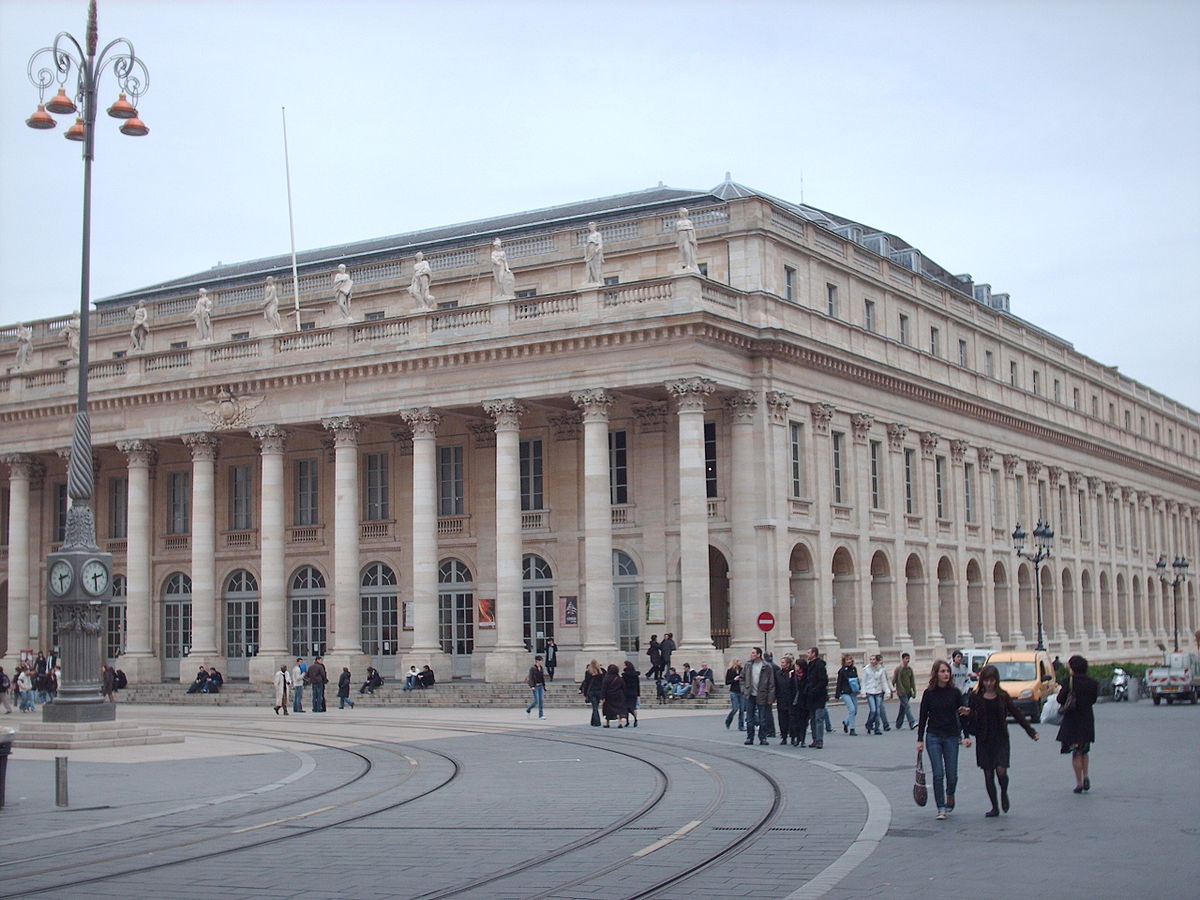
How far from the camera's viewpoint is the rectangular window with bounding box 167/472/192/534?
56.0m

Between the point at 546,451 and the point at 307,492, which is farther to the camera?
the point at 307,492

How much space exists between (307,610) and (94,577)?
2637cm

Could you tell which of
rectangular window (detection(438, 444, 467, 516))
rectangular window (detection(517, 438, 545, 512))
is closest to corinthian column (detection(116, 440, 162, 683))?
rectangular window (detection(438, 444, 467, 516))

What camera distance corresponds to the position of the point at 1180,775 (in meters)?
19.4

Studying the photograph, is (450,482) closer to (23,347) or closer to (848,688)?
(23,347)

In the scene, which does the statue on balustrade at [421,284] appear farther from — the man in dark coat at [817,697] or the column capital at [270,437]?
the man in dark coat at [817,697]

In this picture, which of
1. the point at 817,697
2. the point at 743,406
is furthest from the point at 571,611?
the point at 817,697

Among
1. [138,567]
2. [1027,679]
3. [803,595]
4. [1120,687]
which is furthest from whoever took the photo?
[138,567]

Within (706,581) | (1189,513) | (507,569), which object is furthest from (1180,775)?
(1189,513)

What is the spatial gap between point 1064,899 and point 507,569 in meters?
34.5

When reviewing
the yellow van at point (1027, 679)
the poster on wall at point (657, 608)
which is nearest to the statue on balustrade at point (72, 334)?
the poster on wall at point (657, 608)

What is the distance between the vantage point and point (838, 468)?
49.0 metres

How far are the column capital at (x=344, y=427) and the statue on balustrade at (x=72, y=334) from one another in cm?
1540

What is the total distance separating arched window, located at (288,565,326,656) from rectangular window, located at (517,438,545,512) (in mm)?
8751
